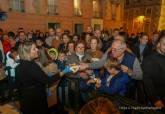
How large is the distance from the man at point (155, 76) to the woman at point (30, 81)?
5.04 feet

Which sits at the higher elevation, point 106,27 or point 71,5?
point 71,5

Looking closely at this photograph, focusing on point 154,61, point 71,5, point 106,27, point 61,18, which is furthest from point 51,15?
point 154,61

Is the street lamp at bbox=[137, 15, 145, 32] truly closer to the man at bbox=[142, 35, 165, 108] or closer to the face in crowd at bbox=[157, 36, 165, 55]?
the face in crowd at bbox=[157, 36, 165, 55]

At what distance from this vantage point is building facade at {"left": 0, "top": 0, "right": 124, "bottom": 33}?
19625 mm

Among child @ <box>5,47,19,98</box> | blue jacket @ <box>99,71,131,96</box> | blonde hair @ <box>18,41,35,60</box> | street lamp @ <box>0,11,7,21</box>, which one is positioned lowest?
child @ <box>5,47,19,98</box>

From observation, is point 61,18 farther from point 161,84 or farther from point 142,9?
point 161,84

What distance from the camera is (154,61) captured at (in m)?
3.41

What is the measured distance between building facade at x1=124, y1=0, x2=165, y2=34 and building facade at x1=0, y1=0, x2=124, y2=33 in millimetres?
3756

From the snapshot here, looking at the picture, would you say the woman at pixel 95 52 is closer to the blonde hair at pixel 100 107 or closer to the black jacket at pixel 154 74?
the blonde hair at pixel 100 107

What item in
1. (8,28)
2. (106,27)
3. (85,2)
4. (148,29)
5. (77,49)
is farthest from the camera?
(148,29)

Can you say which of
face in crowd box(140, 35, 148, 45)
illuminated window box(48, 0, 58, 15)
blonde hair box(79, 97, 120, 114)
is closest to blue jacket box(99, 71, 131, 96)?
blonde hair box(79, 97, 120, 114)

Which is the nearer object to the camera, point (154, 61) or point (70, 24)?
point (154, 61)

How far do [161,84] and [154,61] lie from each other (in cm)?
36

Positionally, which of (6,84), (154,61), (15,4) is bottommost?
(6,84)
